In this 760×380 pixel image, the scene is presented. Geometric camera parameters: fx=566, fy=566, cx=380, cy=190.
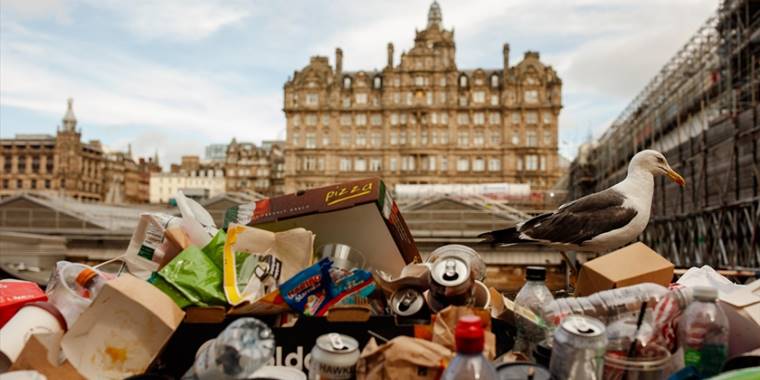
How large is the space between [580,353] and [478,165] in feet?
194

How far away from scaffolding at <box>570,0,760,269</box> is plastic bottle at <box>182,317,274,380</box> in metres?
11.6

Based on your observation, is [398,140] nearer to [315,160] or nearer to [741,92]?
[315,160]

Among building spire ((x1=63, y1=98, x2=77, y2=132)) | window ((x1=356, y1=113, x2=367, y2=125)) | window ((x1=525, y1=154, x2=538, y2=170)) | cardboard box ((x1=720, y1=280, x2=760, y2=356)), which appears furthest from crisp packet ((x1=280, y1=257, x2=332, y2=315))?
building spire ((x1=63, y1=98, x2=77, y2=132))

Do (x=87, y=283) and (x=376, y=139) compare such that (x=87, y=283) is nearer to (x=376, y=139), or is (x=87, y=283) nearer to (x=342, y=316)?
(x=342, y=316)

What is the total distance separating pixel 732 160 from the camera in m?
12.4

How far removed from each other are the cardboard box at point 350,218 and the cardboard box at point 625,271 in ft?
3.11

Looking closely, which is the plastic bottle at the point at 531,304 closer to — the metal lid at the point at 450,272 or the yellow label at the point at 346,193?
the metal lid at the point at 450,272

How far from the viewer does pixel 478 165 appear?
60125 millimetres

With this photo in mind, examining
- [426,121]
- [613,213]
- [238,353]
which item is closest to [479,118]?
[426,121]

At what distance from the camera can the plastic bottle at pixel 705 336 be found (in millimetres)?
1969

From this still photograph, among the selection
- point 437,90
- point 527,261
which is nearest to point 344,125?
point 437,90

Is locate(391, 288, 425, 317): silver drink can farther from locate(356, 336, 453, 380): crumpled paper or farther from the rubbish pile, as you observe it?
locate(356, 336, 453, 380): crumpled paper

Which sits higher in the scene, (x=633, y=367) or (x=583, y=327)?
(x=583, y=327)

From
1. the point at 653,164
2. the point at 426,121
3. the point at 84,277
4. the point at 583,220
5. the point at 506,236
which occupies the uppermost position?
the point at 426,121
